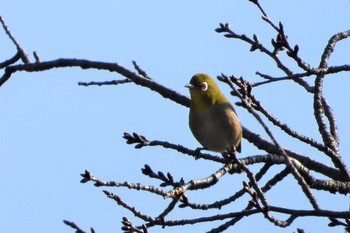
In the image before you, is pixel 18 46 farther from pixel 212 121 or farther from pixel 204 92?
pixel 204 92

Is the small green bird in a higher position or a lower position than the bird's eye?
lower

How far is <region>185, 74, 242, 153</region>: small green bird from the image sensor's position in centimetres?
825

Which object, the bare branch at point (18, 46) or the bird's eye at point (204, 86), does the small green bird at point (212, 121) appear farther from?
the bare branch at point (18, 46)

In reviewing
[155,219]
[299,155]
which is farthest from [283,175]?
[155,219]

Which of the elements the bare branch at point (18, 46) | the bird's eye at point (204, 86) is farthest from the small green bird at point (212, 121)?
the bare branch at point (18, 46)

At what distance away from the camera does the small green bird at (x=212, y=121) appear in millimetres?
8250

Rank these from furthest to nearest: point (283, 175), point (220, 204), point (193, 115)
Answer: point (193, 115), point (283, 175), point (220, 204)

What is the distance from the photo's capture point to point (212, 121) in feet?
27.5

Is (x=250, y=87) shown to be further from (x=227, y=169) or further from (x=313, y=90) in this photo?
(x=313, y=90)

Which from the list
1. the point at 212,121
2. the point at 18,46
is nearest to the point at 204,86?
the point at 212,121

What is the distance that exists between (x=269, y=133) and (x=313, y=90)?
272 centimetres

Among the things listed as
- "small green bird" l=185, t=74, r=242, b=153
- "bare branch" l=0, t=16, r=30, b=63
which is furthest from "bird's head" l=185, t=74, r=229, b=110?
"bare branch" l=0, t=16, r=30, b=63

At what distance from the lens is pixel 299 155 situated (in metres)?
6.57

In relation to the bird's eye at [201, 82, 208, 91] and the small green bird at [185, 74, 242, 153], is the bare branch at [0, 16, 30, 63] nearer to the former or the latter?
the small green bird at [185, 74, 242, 153]
